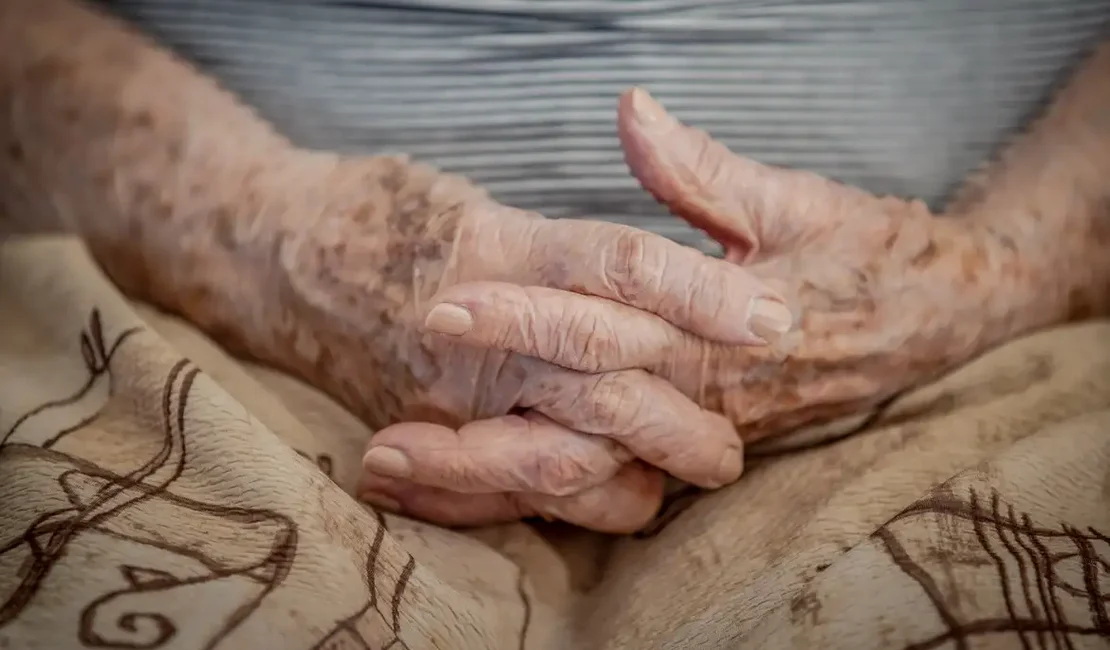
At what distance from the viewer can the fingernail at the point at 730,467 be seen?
62cm

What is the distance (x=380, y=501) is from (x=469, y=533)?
0.22 feet

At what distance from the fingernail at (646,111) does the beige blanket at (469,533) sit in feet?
0.82

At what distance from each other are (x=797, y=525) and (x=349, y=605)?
0.27 m

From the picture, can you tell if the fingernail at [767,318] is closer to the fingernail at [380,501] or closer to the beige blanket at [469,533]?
the beige blanket at [469,533]

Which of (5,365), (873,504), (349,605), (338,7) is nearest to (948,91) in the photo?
(873,504)

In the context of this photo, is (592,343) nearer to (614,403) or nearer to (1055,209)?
(614,403)

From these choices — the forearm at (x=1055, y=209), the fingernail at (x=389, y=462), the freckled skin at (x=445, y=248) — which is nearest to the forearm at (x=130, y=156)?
the freckled skin at (x=445, y=248)

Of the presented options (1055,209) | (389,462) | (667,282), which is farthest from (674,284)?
(1055,209)

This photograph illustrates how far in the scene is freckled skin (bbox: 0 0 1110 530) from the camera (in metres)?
0.63

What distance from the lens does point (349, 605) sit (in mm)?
467

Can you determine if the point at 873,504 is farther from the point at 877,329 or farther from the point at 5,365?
the point at 5,365

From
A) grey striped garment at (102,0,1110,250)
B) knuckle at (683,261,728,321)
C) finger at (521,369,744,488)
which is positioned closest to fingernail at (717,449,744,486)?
finger at (521,369,744,488)

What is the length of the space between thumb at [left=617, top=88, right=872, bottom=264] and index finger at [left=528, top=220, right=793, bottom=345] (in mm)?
78

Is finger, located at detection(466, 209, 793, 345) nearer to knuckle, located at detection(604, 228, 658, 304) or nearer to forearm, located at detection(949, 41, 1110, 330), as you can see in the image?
knuckle, located at detection(604, 228, 658, 304)
